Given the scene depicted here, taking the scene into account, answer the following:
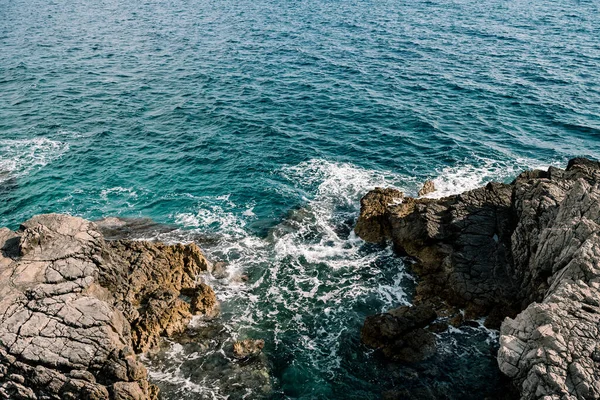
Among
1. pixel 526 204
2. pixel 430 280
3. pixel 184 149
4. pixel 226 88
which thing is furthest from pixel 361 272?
pixel 226 88

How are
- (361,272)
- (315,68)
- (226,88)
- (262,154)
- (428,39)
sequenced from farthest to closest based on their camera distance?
(428,39) < (315,68) < (226,88) < (262,154) < (361,272)

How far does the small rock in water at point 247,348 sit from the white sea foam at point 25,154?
115 ft

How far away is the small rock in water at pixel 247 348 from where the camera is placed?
28.7 metres

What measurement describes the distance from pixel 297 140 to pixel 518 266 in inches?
1229

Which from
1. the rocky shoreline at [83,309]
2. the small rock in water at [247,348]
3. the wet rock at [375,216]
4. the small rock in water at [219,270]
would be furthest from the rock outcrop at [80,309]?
the wet rock at [375,216]

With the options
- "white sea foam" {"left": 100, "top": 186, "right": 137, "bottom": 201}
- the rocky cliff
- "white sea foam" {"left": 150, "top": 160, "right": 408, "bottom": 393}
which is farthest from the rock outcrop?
the rocky cliff

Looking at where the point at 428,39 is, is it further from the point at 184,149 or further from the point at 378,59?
the point at 184,149

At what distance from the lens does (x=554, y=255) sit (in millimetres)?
27250

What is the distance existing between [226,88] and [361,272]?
43.7 m

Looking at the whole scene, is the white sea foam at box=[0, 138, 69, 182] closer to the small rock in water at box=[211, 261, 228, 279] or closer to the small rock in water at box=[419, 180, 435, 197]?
the small rock in water at box=[211, 261, 228, 279]

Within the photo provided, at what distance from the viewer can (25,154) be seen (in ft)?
170

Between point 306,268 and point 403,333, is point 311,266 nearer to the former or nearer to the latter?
point 306,268

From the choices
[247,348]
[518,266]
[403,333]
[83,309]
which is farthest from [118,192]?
[518,266]

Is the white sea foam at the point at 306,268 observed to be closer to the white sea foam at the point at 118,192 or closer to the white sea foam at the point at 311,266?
the white sea foam at the point at 311,266
